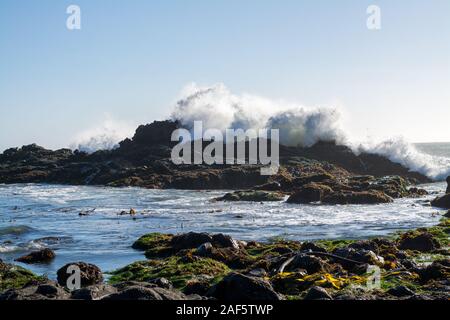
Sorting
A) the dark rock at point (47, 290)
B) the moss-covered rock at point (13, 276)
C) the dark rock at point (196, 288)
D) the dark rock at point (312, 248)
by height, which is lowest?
the moss-covered rock at point (13, 276)

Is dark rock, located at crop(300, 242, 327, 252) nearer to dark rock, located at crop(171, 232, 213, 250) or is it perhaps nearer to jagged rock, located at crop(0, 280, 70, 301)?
dark rock, located at crop(171, 232, 213, 250)

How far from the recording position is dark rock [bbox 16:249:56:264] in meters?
20.4

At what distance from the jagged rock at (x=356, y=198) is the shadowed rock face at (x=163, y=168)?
28.0 feet

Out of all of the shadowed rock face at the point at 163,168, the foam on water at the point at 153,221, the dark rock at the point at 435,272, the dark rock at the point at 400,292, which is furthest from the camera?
the shadowed rock face at the point at 163,168

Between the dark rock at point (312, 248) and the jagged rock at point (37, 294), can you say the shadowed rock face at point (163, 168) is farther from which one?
the jagged rock at point (37, 294)

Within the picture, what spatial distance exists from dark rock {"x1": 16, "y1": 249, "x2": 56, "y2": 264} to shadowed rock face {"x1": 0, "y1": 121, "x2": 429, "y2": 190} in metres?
32.7

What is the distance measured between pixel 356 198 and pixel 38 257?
28175 mm

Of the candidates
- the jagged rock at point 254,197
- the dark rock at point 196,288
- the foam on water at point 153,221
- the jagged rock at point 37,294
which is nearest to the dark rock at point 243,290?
the dark rock at point 196,288

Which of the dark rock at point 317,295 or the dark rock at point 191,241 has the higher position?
the dark rock at point 317,295

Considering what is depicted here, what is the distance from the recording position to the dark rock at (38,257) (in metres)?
20.4

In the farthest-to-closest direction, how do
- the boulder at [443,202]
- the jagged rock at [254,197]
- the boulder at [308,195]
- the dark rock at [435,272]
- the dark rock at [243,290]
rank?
the jagged rock at [254,197] → the boulder at [308,195] → the boulder at [443,202] → the dark rock at [435,272] → the dark rock at [243,290]

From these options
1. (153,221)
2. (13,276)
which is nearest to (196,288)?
(13,276)
